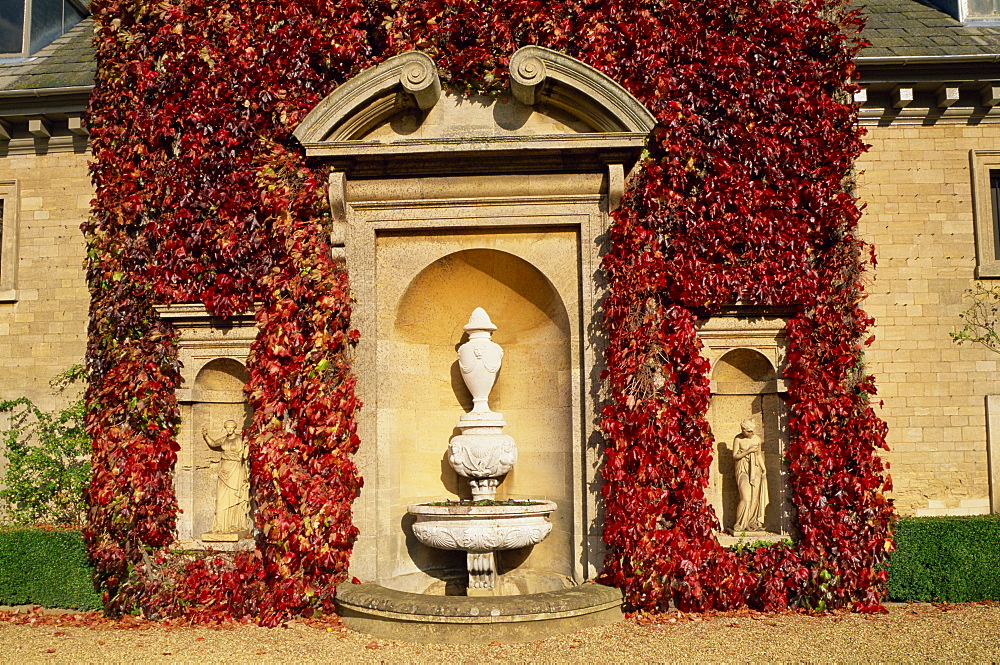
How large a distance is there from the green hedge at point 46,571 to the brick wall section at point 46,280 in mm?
2415

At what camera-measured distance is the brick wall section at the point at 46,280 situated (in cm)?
901

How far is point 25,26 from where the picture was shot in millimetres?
9883

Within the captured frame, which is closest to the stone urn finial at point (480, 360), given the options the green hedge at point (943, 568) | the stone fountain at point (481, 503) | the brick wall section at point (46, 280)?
the stone fountain at point (481, 503)

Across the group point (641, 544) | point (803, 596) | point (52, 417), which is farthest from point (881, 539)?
point (52, 417)

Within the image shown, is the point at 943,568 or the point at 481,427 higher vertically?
the point at 481,427

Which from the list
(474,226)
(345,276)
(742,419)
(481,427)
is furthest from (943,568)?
(345,276)

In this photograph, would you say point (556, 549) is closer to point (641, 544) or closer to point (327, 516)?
point (641, 544)

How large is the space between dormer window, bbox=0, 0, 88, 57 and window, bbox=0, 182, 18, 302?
6.46 feet

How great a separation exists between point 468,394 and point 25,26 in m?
7.82

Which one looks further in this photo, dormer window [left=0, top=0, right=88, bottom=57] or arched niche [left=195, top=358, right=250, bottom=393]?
dormer window [left=0, top=0, right=88, bottom=57]

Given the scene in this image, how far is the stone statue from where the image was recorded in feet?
21.2

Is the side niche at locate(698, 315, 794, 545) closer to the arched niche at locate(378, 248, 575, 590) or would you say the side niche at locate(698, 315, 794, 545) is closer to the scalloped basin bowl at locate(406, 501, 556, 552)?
the arched niche at locate(378, 248, 575, 590)

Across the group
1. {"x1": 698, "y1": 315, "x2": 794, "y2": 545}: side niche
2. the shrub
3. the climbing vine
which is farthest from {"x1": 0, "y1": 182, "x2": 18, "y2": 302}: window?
{"x1": 698, "y1": 315, "x2": 794, "y2": 545}: side niche

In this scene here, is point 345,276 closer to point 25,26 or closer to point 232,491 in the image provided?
point 232,491
